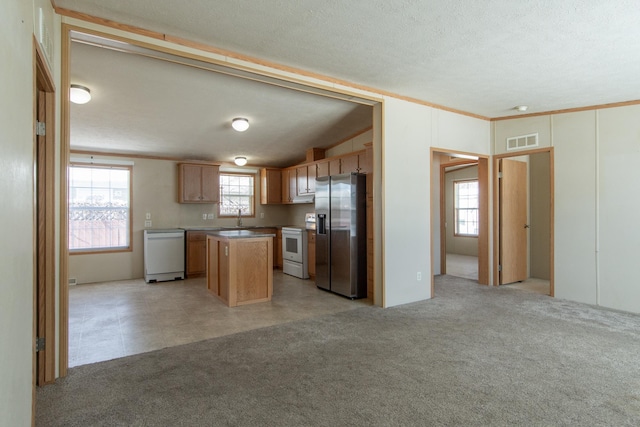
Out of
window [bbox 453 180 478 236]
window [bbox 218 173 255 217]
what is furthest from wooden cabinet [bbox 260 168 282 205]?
window [bbox 453 180 478 236]

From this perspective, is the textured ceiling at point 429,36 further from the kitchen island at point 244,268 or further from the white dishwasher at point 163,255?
the white dishwasher at point 163,255

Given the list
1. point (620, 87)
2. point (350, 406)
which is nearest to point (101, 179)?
point (350, 406)

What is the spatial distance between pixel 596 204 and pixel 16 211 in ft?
19.1

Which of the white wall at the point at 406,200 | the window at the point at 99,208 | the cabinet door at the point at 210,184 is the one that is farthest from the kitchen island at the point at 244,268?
the window at the point at 99,208

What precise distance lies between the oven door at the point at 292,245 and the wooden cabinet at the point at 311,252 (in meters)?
0.17

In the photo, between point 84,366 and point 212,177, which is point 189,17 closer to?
point 84,366

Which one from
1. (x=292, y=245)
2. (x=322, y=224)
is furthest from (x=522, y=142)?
(x=292, y=245)

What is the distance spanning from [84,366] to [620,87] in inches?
239

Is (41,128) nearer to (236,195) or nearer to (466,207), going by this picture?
(236,195)

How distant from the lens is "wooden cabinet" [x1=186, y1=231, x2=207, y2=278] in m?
6.50

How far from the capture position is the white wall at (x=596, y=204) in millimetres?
4281

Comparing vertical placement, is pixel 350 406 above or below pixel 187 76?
below

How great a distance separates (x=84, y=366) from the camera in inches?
106

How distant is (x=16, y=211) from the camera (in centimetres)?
144
